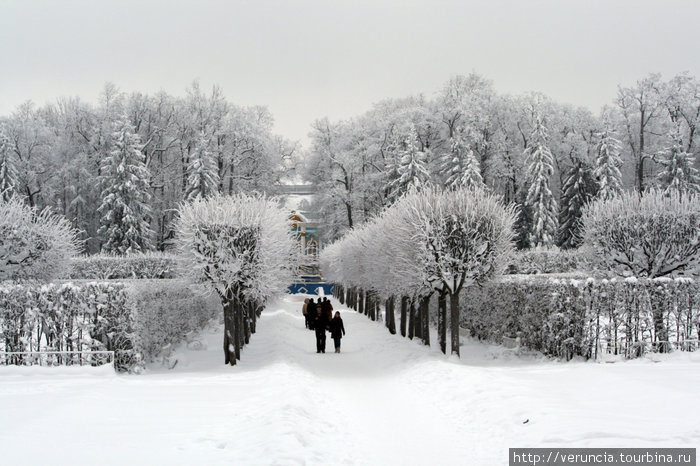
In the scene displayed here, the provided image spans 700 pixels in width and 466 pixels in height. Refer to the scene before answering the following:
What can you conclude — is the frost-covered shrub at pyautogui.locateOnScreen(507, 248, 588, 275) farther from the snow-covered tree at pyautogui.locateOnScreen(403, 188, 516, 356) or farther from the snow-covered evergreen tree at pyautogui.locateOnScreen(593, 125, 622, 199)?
the snow-covered tree at pyautogui.locateOnScreen(403, 188, 516, 356)

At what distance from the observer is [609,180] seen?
164ft

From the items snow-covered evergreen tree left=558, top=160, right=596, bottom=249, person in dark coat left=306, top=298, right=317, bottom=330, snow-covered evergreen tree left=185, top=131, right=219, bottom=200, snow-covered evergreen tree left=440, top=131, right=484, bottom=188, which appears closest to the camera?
person in dark coat left=306, top=298, right=317, bottom=330

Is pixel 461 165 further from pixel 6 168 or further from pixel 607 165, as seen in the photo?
pixel 6 168

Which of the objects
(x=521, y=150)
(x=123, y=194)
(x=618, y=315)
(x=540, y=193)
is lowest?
(x=618, y=315)

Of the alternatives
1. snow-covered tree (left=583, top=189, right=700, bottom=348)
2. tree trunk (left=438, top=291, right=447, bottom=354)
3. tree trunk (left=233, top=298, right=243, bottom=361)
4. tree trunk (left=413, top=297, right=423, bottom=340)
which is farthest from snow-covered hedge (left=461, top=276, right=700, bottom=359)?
tree trunk (left=233, top=298, right=243, bottom=361)

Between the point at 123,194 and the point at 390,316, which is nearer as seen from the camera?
the point at 390,316

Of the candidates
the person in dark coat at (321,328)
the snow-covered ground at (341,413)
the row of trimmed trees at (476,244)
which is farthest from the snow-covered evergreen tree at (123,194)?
the snow-covered ground at (341,413)

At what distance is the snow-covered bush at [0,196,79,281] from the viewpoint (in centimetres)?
2208

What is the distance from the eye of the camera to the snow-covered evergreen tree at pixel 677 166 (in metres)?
47.6

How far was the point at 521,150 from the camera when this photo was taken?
5678 centimetres

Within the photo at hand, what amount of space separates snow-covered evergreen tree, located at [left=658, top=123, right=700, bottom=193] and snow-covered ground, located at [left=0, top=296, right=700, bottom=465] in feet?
122

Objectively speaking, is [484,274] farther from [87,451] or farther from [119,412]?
[87,451]

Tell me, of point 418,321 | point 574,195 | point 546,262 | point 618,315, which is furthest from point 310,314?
point 574,195

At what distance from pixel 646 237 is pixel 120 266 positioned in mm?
34896
